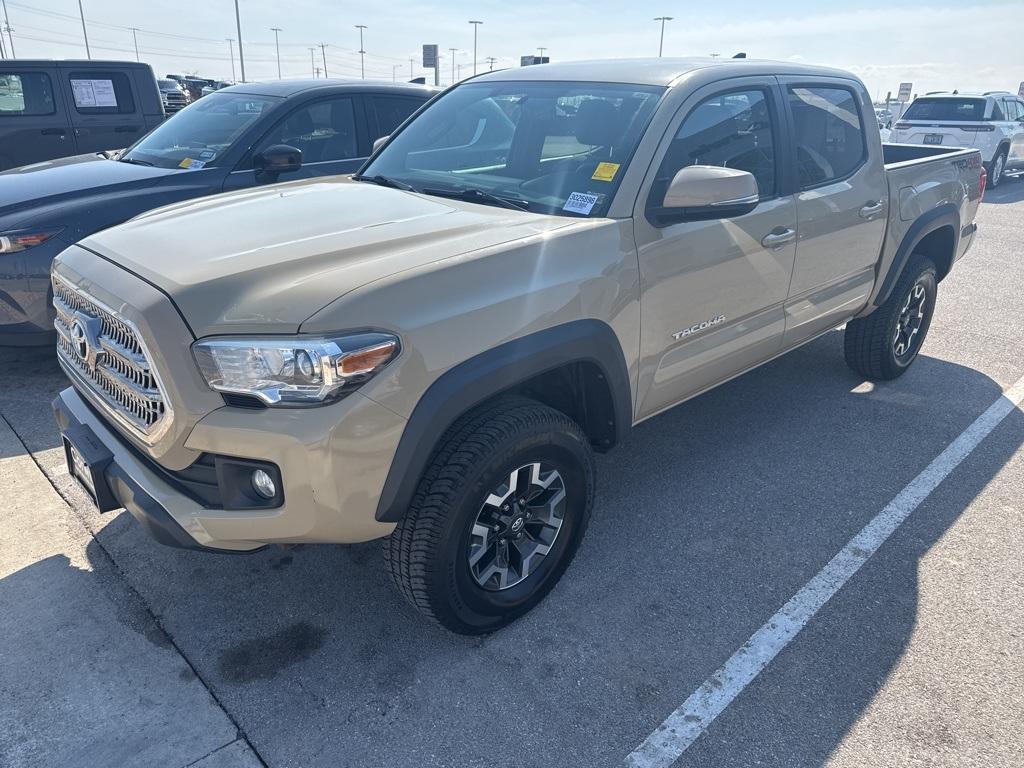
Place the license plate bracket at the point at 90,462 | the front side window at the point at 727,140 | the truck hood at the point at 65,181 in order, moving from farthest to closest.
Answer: the truck hood at the point at 65,181
the front side window at the point at 727,140
the license plate bracket at the point at 90,462

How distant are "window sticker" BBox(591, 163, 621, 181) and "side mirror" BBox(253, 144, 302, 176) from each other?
2.72 meters

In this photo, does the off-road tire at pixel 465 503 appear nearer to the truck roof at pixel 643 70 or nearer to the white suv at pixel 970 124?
the truck roof at pixel 643 70

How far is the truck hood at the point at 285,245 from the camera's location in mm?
2125

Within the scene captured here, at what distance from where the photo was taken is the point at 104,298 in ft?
7.66

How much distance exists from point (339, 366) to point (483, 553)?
0.92 meters

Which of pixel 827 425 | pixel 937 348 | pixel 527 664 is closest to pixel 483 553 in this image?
pixel 527 664

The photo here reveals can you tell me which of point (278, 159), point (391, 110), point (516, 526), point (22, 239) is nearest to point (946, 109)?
point (391, 110)

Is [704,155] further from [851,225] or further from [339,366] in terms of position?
[339,366]

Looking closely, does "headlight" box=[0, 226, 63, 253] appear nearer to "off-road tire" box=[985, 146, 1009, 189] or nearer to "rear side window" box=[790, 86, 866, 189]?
"rear side window" box=[790, 86, 866, 189]

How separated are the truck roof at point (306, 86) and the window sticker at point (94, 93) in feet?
9.61

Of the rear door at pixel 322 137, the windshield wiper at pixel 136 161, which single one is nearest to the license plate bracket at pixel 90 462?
the rear door at pixel 322 137

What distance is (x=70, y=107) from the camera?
7738 millimetres

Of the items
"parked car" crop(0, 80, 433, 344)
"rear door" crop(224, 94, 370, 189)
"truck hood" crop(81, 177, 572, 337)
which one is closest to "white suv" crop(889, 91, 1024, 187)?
"parked car" crop(0, 80, 433, 344)

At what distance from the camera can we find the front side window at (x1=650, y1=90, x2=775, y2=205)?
299 centimetres
